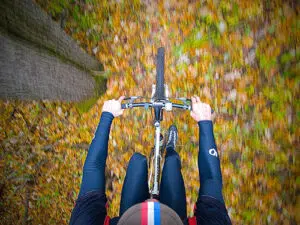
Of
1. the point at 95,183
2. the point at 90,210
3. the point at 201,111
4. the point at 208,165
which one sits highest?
the point at 201,111

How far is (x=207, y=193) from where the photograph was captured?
6.91 ft

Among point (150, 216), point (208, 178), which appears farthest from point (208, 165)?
point (150, 216)

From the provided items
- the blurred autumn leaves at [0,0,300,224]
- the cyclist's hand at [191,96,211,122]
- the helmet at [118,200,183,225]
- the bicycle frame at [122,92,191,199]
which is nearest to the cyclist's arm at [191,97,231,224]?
the cyclist's hand at [191,96,211,122]

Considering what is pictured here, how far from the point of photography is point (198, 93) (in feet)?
10.5

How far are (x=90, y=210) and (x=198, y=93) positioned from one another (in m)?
2.13

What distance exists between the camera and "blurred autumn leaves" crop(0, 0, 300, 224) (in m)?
2.93

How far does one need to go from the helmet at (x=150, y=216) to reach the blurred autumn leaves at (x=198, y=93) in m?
1.90

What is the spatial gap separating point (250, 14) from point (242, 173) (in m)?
2.27

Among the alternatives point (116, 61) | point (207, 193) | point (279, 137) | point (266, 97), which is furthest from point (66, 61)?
point (279, 137)

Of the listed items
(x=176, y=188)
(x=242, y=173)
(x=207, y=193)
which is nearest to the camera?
(x=207, y=193)

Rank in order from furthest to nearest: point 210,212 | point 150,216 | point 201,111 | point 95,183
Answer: point 201,111 < point 95,183 < point 210,212 < point 150,216

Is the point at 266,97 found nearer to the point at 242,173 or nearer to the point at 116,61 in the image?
the point at 242,173

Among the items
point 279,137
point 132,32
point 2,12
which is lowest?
point 279,137

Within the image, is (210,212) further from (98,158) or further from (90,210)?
(98,158)
